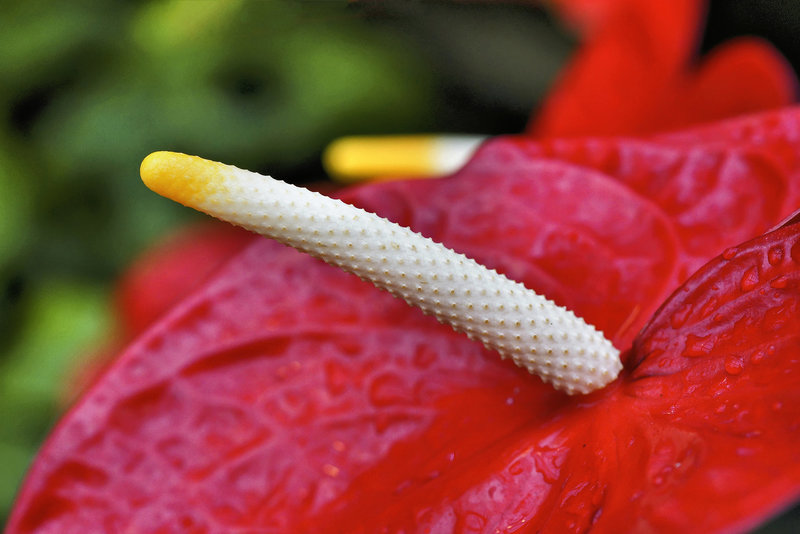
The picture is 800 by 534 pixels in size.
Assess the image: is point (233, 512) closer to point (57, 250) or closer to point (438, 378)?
point (438, 378)

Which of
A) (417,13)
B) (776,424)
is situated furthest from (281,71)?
(776,424)

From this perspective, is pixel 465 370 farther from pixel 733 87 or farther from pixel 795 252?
pixel 733 87

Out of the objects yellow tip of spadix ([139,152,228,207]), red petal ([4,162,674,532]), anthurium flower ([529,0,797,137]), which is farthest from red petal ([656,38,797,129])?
yellow tip of spadix ([139,152,228,207])

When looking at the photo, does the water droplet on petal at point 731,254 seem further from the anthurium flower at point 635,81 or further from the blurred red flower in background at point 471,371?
the anthurium flower at point 635,81

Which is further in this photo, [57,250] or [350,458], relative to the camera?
[57,250]

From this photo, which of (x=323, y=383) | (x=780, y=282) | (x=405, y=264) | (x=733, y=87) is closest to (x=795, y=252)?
(x=780, y=282)

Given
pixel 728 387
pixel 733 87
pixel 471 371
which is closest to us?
pixel 728 387
